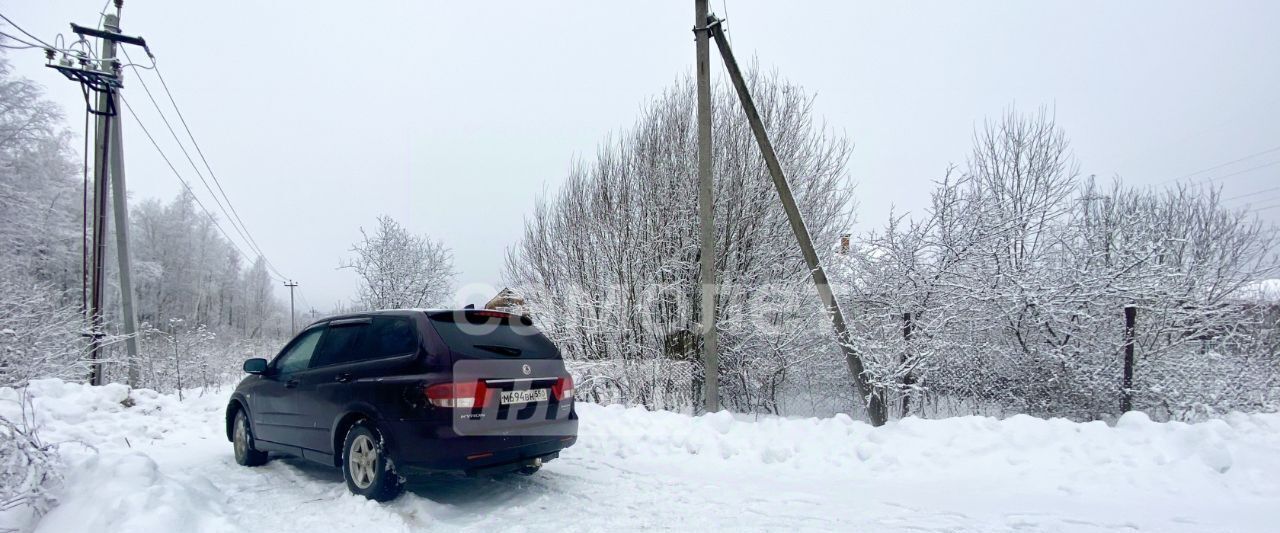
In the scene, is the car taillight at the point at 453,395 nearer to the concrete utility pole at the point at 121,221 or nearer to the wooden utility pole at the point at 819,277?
the wooden utility pole at the point at 819,277

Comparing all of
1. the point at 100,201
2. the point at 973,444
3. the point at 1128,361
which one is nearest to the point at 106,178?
the point at 100,201

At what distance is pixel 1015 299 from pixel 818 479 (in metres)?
4.05

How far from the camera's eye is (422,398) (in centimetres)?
421

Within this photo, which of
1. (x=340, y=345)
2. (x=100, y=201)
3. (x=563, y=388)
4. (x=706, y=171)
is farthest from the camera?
(x=100, y=201)

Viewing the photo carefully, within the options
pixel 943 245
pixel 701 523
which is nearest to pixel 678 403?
pixel 943 245

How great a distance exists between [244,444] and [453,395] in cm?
335

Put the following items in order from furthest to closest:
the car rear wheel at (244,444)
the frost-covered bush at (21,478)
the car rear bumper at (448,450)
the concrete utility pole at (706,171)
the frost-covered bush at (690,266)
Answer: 1. the frost-covered bush at (690,266)
2. the concrete utility pole at (706,171)
3. the car rear wheel at (244,444)
4. the car rear bumper at (448,450)
5. the frost-covered bush at (21,478)

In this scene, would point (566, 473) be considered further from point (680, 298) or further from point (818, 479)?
point (680, 298)

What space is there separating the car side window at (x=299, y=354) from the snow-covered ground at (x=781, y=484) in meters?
0.98

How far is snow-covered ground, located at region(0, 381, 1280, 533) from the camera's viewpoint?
13.0ft

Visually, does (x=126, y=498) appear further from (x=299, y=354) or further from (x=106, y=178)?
(x=106, y=178)

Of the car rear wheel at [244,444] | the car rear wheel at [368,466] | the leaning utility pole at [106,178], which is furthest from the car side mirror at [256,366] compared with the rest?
the leaning utility pole at [106,178]

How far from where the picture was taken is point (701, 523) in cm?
420

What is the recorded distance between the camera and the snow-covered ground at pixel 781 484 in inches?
156
